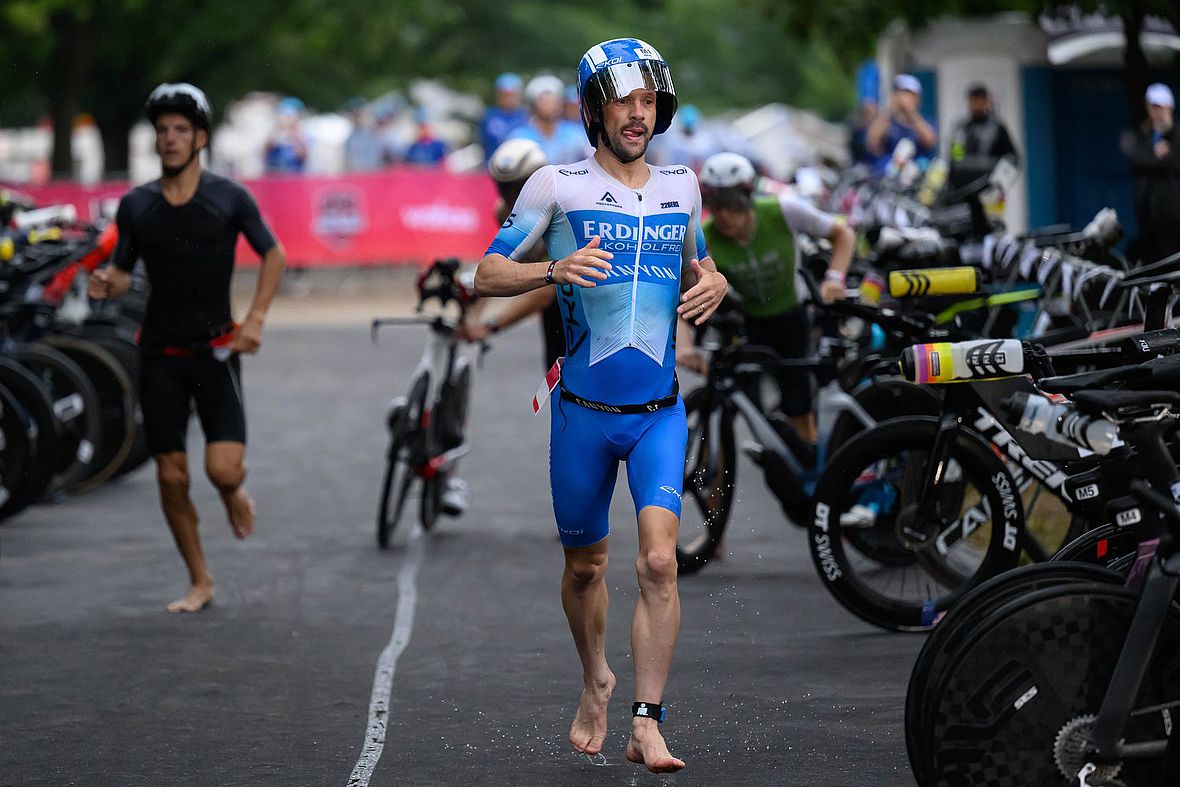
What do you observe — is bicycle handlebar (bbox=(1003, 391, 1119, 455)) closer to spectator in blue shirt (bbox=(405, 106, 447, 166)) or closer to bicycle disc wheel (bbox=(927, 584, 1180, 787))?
bicycle disc wheel (bbox=(927, 584, 1180, 787))

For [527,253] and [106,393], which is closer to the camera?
[527,253]

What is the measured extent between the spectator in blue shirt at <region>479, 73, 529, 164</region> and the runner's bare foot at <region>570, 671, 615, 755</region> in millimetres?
14608

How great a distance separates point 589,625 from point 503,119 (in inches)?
600

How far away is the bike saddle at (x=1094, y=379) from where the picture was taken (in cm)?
527

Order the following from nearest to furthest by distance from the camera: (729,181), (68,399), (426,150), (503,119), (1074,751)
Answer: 1. (1074,751)
2. (729,181)
3. (68,399)
4. (503,119)
5. (426,150)

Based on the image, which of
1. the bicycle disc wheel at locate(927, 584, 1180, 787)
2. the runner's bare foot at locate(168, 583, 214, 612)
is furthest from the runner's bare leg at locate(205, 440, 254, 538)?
the bicycle disc wheel at locate(927, 584, 1180, 787)

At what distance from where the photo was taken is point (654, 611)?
6.30 meters

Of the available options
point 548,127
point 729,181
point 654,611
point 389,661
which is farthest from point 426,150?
point 654,611

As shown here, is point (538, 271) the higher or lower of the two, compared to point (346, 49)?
lower

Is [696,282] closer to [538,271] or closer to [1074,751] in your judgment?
[538,271]

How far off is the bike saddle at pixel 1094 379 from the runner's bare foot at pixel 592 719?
1.87 meters

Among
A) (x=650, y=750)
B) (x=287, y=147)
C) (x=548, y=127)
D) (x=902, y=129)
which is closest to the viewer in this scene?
(x=650, y=750)

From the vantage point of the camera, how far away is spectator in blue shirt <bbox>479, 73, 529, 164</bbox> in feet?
69.4

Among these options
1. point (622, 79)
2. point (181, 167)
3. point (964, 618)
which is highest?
point (622, 79)
